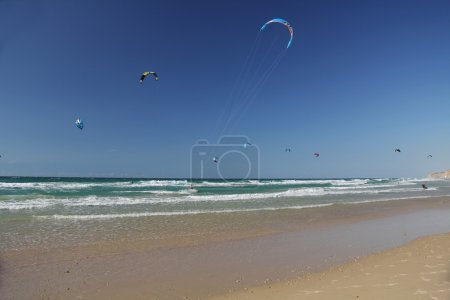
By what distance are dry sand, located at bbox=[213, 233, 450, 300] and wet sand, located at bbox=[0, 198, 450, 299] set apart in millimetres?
215

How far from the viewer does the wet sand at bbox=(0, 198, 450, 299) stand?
585cm

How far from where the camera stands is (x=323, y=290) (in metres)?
5.48

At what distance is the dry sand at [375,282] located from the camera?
5133mm

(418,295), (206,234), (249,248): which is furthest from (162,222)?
(418,295)

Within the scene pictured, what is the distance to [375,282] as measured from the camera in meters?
5.79

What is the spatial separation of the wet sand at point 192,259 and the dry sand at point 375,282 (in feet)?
0.71

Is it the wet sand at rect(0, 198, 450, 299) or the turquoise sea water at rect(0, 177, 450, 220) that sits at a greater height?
the turquoise sea water at rect(0, 177, 450, 220)

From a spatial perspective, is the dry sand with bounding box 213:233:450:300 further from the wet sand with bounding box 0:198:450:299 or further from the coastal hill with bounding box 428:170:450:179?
the coastal hill with bounding box 428:170:450:179

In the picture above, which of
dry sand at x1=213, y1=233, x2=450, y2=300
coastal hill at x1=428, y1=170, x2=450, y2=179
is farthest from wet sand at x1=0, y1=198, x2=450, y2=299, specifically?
coastal hill at x1=428, y1=170, x2=450, y2=179

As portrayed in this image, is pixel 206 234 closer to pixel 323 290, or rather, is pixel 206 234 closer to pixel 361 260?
pixel 361 260

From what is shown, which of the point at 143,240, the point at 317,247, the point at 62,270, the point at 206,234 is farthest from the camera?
the point at 206,234

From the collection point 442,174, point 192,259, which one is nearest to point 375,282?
point 192,259

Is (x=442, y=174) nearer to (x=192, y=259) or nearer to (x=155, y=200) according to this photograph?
(x=155, y=200)

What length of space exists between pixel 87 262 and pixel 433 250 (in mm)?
8764
